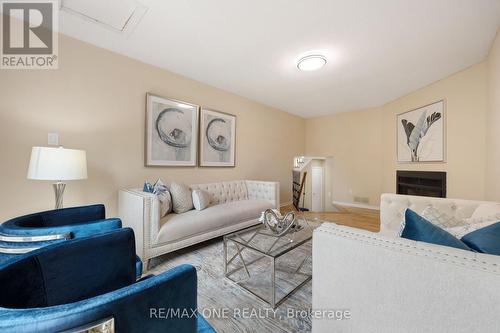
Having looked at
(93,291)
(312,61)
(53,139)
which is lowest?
(93,291)

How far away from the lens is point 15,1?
1786 millimetres

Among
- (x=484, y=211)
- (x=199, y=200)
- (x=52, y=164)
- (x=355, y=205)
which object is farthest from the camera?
(x=355, y=205)

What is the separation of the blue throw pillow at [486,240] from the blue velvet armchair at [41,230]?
1852 millimetres

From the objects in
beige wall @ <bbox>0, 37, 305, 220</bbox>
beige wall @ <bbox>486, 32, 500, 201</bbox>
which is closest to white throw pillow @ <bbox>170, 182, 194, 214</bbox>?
beige wall @ <bbox>0, 37, 305, 220</bbox>

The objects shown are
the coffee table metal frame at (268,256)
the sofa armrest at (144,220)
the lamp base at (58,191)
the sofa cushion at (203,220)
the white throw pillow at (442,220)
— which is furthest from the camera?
the sofa cushion at (203,220)

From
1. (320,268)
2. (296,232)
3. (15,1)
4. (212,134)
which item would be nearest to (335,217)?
(296,232)

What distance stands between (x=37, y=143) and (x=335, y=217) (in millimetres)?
4743

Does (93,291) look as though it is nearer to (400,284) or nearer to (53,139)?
(400,284)

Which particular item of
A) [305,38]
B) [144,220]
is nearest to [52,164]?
[144,220]

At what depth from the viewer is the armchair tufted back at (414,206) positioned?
1.67 metres

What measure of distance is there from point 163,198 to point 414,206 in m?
2.78

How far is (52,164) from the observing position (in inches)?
65.7

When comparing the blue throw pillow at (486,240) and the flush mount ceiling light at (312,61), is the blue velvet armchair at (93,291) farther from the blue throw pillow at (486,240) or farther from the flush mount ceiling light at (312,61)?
the flush mount ceiling light at (312,61)

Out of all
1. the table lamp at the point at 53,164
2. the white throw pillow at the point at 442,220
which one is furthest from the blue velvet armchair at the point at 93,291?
the white throw pillow at the point at 442,220
